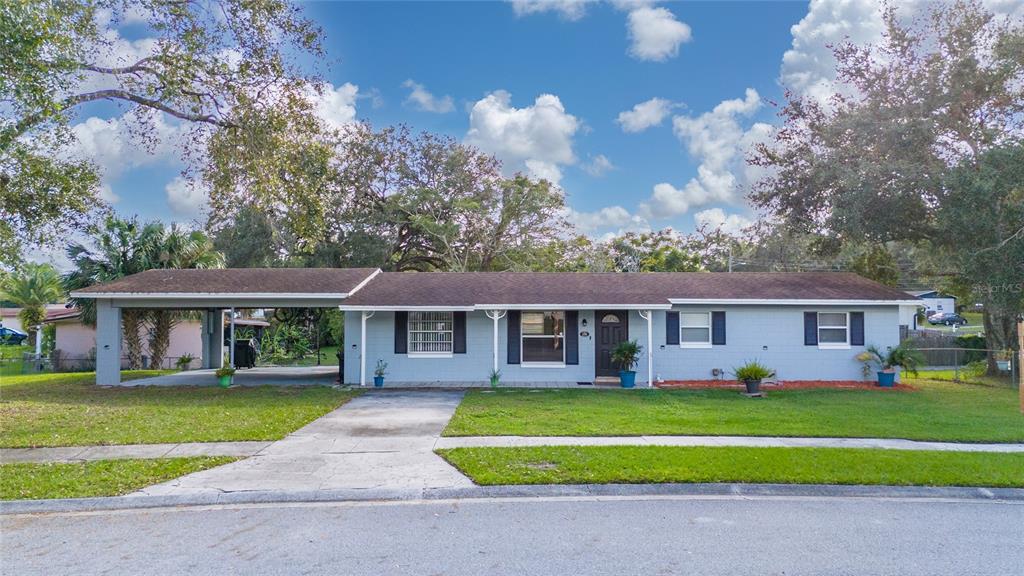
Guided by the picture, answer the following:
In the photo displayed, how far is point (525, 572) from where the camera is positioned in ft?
15.3

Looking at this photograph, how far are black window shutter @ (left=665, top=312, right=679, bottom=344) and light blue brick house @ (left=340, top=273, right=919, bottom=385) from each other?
0.03 m

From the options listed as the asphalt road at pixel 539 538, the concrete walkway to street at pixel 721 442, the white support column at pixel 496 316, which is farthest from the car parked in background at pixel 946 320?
the asphalt road at pixel 539 538

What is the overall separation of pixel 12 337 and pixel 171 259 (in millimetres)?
28722

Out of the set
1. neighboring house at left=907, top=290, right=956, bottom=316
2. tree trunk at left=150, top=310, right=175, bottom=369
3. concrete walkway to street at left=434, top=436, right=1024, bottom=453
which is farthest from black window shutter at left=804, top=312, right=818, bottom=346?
neighboring house at left=907, top=290, right=956, bottom=316

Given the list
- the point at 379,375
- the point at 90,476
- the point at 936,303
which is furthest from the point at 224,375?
the point at 936,303

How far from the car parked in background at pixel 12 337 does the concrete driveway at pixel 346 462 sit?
4097cm

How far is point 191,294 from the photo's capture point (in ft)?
56.5

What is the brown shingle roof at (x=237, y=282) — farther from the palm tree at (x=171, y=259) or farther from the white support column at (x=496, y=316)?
the white support column at (x=496, y=316)

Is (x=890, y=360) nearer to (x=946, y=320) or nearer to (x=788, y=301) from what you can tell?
(x=788, y=301)

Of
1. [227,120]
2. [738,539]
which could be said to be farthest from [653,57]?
[738,539]

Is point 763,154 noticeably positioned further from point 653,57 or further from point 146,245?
point 146,245

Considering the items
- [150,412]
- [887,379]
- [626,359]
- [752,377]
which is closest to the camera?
[150,412]

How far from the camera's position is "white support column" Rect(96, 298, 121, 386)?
17719 millimetres

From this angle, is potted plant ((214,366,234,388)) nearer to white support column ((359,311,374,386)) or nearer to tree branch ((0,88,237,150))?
white support column ((359,311,374,386))
